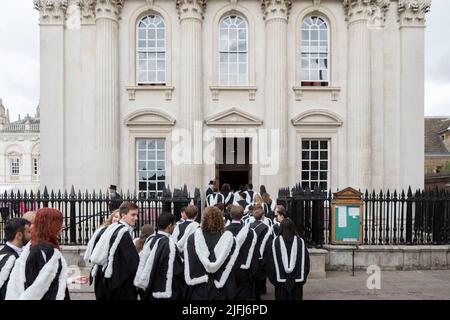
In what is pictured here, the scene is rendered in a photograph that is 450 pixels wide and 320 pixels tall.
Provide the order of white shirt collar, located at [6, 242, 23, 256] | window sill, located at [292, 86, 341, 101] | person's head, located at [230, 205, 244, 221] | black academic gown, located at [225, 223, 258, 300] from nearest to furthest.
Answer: white shirt collar, located at [6, 242, 23, 256]
black academic gown, located at [225, 223, 258, 300]
person's head, located at [230, 205, 244, 221]
window sill, located at [292, 86, 341, 101]

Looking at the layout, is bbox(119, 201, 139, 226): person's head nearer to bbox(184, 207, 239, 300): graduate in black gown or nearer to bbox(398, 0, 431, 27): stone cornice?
bbox(184, 207, 239, 300): graduate in black gown

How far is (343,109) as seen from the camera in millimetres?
18078

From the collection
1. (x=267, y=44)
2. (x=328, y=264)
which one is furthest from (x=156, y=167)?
(x=328, y=264)

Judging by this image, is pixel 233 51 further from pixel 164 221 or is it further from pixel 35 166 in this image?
pixel 35 166

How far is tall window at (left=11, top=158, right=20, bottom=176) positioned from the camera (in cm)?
6956

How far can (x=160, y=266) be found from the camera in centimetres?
532

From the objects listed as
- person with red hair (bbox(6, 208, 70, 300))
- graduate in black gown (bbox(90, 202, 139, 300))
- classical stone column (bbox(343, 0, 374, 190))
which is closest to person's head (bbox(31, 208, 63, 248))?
person with red hair (bbox(6, 208, 70, 300))

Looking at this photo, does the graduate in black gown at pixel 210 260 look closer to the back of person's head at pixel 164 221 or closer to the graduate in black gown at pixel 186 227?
the back of person's head at pixel 164 221

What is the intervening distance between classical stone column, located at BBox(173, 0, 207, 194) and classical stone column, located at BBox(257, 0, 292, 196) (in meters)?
2.88

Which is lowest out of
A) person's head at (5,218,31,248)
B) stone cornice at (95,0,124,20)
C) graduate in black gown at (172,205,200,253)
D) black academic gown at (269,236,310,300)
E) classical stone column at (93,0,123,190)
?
black academic gown at (269,236,310,300)

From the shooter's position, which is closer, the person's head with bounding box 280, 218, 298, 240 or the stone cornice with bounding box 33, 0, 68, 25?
the person's head with bounding box 280, 218, 298, 240

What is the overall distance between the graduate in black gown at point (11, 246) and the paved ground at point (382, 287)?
12.0 ft

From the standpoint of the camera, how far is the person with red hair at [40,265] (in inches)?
163

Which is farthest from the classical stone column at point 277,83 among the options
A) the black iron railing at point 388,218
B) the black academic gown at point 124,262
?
the black academic gown at point 124,262
